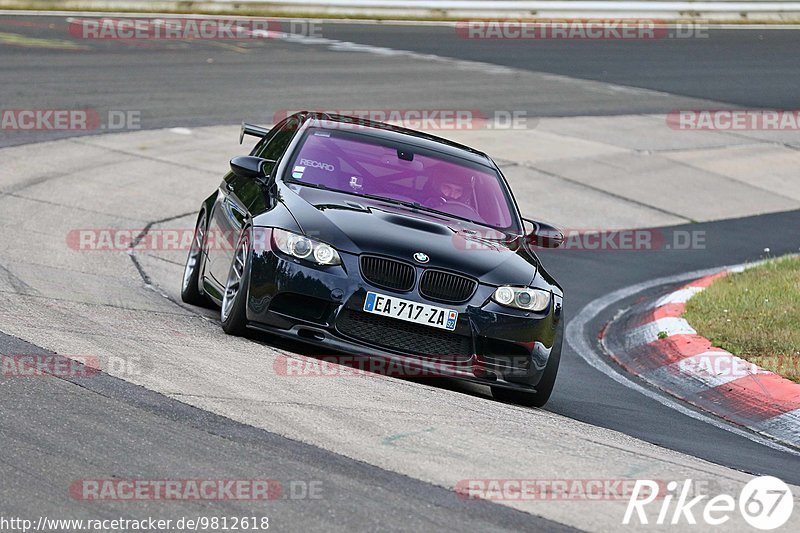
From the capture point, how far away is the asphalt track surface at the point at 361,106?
5215 mm

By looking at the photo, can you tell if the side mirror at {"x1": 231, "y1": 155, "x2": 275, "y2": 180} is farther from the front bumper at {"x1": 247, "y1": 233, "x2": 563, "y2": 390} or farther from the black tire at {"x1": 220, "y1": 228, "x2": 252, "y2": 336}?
the front bumper at {"x1": 247, "y1": 233, "x2": 563, "y2": 390}

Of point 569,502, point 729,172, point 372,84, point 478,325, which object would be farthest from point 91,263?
point 372,84

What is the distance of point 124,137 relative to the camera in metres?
17.3

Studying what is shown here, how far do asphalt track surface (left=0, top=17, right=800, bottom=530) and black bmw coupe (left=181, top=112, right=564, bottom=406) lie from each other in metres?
0.62

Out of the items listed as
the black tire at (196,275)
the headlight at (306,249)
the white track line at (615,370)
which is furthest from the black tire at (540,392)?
the black tire at (196,275)

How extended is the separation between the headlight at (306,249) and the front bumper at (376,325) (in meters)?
0.04

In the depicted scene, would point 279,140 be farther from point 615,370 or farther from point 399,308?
point 615,370

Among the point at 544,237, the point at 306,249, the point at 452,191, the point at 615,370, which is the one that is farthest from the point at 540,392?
the point at 615,370

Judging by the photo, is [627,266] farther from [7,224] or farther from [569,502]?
[569,502]

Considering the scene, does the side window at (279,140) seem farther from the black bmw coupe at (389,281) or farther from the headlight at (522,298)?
the headlight at (522,298)

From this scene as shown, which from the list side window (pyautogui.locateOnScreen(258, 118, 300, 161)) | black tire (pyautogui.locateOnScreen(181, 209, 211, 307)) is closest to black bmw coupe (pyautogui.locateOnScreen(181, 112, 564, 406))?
side window (pyautogui.locateOnScreen(258, 118, 300, 161))

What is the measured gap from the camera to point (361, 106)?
2064 centimetres

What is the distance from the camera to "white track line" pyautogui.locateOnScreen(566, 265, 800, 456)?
8.09 metres

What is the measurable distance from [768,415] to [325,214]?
305 centimetres
